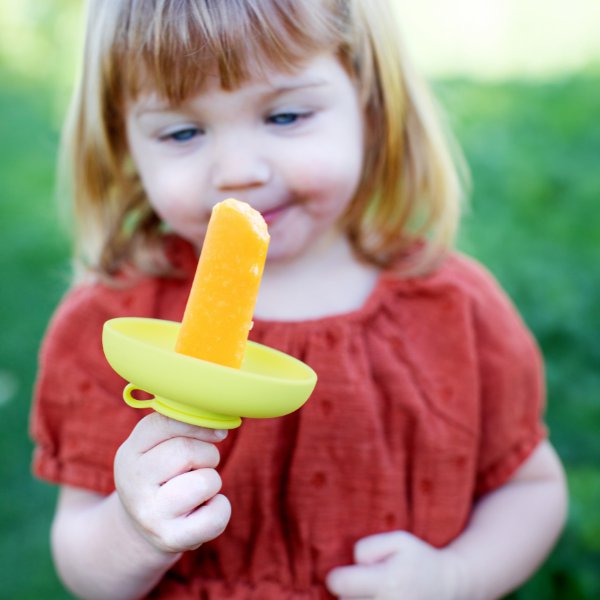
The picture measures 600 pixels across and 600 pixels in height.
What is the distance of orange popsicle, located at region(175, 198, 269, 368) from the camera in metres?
1.14

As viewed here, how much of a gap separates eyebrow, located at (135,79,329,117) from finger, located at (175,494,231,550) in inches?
27.1

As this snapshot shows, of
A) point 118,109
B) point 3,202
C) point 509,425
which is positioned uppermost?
point 118,109

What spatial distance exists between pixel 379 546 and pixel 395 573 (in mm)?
60

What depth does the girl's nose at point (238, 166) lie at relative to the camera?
1528 millimetres

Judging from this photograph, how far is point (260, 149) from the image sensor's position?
5.10ft

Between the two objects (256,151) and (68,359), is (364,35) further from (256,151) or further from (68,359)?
(68,359)

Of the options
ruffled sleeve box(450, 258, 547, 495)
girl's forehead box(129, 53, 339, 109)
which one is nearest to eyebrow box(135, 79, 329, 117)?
girl's forehead box(129, 53, 339, 109)

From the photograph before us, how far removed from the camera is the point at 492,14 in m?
5.90

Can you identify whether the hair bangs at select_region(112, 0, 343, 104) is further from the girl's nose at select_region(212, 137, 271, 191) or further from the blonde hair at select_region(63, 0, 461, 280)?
the girl's nose at select_region(212, 137, 271, 191)

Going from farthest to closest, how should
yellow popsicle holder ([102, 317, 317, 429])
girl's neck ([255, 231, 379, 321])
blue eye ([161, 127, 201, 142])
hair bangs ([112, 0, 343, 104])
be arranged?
girl's neck ([255, 231, 379, 321]) < blue eye ([161, 127, 201, 142]) < hair bangs ([112, 0, 343, 104]) < yellow popsicle holder ([102, 317, 317, 429])

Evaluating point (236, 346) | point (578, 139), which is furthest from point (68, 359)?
point (578, 139)

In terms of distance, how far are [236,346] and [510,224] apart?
8.51 ft

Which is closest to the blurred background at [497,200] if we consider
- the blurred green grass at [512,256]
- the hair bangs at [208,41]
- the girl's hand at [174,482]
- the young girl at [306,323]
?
the blurred green grass at [512,256]

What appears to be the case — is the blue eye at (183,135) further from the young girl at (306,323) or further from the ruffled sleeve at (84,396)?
the ruffled sleeve at (84,396)
